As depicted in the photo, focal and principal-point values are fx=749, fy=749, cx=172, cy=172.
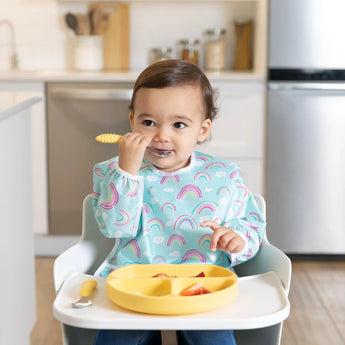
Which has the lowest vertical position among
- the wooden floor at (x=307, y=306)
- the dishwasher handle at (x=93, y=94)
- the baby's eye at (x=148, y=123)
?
the wooden floor at (x=307, y=306)

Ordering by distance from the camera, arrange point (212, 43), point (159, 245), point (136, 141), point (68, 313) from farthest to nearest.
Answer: point (212, 43)
point (159, 245)
point (136, 141)
point (68, 313)

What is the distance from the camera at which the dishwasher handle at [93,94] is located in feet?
11.6

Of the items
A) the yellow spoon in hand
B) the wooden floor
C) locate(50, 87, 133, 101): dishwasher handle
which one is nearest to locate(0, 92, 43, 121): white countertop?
the yellow spoon in hand

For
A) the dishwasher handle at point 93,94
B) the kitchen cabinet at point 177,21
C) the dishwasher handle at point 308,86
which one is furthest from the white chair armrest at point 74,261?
the kitchen cabinet at point 177,21

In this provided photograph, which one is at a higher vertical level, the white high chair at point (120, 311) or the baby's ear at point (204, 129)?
the baby's ear at point (204, 129)

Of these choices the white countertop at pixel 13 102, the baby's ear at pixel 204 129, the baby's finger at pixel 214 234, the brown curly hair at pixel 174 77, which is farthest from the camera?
the white countertop at pixel 13 102

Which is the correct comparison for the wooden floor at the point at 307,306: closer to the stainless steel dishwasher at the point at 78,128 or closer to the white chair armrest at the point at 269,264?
the stainless steel dishwasher at the point at 78,128

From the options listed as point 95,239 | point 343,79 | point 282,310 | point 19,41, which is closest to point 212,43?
point 343,79

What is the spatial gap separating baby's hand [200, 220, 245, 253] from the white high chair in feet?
0.24

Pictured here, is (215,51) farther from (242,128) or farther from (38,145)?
(38,145)

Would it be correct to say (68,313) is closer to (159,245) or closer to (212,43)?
(159,245)

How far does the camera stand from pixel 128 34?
13.2 ft

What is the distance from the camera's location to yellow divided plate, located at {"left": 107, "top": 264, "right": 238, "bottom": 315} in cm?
134

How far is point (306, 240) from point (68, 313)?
245 centimetres
